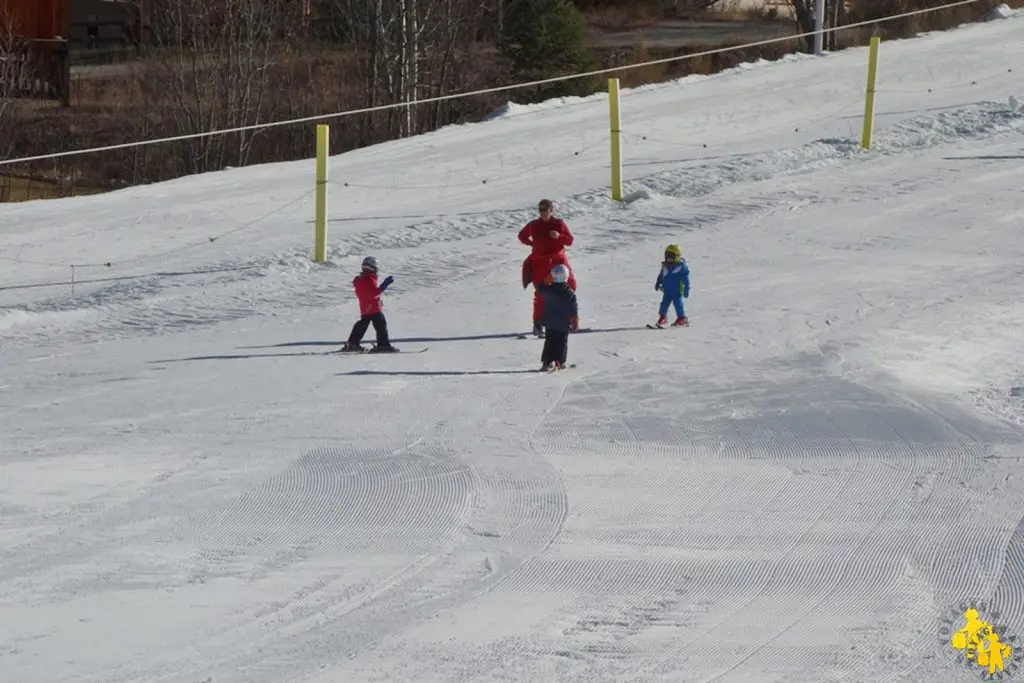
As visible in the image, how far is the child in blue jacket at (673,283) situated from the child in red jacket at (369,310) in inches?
97.4

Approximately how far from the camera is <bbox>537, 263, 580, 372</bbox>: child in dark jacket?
12.9 meters

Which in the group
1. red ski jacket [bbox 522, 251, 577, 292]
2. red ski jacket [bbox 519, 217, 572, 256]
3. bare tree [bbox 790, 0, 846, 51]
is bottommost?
red ski jacket [bbox 522, 251, 577, 292]

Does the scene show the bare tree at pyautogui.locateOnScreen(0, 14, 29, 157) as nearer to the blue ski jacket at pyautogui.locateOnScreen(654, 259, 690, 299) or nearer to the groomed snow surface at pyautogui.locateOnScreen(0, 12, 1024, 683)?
the groomed snow surface at pyautogui.locateOnScreen(0, 12, 1024, 683)

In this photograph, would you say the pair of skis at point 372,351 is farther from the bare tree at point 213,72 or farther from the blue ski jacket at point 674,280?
the bare tree at point 213,72

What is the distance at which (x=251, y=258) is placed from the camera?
16.7m

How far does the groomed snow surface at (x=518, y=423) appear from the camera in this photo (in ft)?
24.6

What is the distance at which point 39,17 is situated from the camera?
38.6m

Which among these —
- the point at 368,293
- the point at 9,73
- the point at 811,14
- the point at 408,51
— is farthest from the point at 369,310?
the point at 811,14

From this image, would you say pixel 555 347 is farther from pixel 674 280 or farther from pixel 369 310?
pixel 674 280

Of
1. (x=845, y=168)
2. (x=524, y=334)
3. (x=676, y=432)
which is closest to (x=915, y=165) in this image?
(x=845, y=168)

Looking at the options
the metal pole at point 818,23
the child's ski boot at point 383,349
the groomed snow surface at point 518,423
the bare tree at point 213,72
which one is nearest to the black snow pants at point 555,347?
the groomed snow surface at point 518,423

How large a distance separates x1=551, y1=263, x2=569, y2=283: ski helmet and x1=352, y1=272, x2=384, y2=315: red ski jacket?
1.50 m

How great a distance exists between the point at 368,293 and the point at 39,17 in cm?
2803

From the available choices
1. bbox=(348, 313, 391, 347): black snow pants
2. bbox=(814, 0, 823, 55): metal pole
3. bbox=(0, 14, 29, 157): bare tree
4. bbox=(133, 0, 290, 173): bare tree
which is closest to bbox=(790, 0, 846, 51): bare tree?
bbox=(814, 0, 823, 55): metal pole
